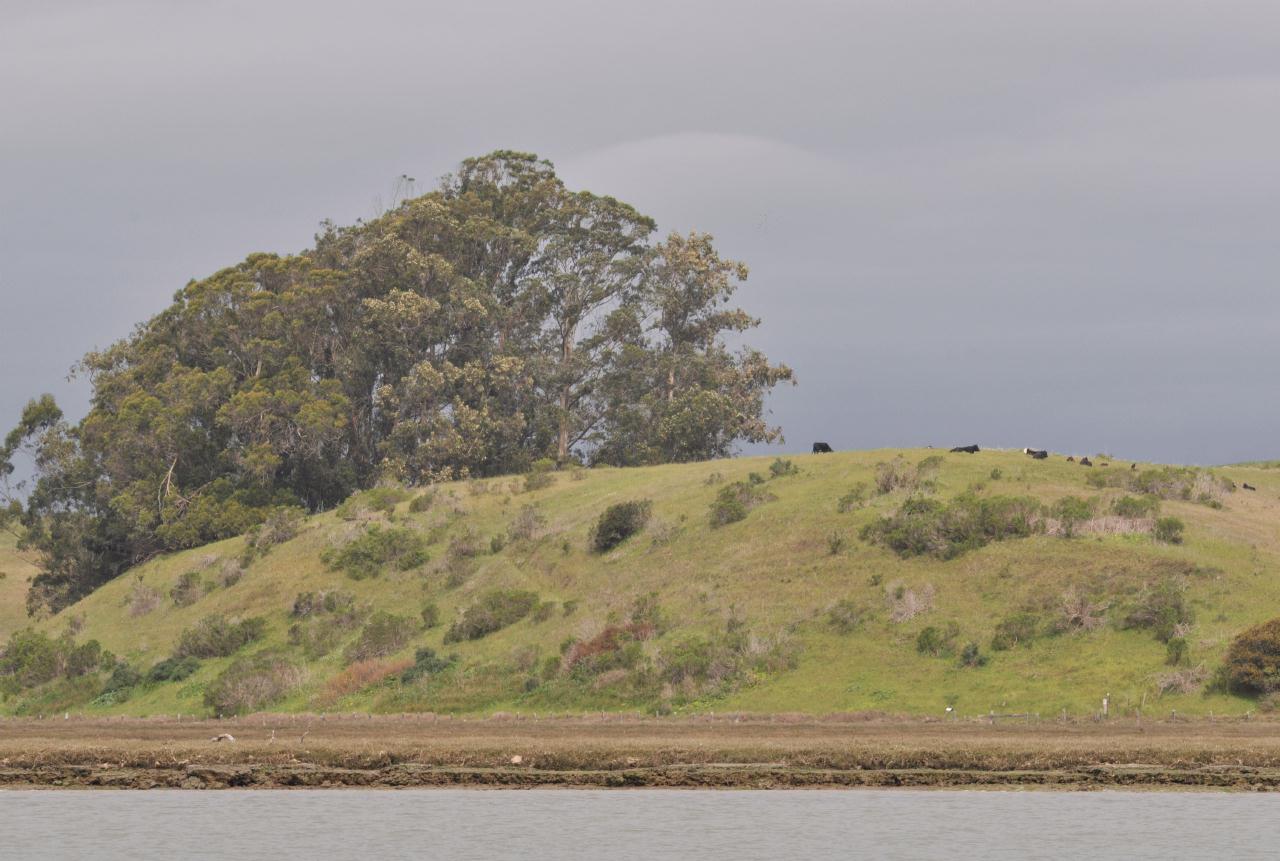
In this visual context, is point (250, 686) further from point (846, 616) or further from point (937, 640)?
point (937, 640)

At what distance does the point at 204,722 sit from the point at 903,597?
90.2ft

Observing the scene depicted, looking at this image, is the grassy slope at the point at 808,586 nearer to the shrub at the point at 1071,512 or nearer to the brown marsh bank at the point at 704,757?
the shrub at the point at 1071,512

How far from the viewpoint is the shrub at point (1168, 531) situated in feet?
205

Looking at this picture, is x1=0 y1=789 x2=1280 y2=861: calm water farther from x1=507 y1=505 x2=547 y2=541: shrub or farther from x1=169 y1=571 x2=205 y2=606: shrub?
x1=169 y1=571 x2=205 y2=606: shrub

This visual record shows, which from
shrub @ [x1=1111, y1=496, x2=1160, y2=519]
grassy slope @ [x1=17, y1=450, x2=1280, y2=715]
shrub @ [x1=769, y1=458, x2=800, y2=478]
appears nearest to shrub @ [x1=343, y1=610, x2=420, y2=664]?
grassy slope @ [x1=17, y1=450, x2=1280, y2=715]

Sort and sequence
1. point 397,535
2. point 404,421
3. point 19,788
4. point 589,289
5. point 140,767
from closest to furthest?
point 19,788 → point 140,767 → point 397,535 → point 404,421 → point 589,289

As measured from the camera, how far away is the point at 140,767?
44.8 m

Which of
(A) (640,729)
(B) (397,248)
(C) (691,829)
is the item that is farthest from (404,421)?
(C) (691,829)

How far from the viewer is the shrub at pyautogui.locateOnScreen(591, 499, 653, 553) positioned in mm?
76188

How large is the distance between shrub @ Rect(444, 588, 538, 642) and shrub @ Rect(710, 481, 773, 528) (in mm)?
9570

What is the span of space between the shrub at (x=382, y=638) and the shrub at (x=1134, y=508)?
30967 mm

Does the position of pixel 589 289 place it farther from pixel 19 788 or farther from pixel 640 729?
pixel 19 788

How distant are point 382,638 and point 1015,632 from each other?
28077 mm

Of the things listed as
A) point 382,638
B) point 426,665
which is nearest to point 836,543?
point 426,665
